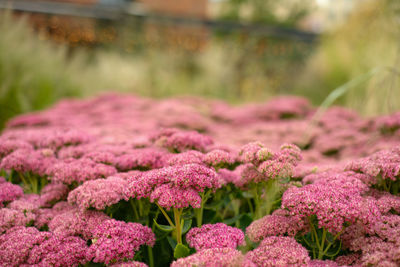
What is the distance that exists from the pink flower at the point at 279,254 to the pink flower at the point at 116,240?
49 centimetres

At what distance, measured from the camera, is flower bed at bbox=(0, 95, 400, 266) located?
1.39m

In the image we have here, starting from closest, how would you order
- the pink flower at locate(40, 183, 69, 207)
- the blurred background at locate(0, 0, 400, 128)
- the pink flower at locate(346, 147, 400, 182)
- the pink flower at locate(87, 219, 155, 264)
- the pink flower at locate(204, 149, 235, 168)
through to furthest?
the pink flower at locate(87, 219, 155, 264) → the pink flower at locate(346, 147, 400, 182) → the pink flower at locate(204, 149, 235, 168) → the pink flower at locate(40, 183, 69, 207) → the blurred background at locate(0, 0, 400, 128)

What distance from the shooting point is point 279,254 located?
4.32 feet

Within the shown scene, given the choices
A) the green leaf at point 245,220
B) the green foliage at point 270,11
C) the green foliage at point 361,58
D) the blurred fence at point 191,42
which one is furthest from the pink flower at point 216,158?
the green foliage at point 270,11

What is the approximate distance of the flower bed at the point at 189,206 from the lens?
54.6 inches

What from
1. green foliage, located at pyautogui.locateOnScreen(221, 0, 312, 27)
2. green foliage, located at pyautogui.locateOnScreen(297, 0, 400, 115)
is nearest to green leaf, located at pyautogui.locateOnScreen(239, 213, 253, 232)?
green foliage, located at pyautogui.locateOnScreen(297, 0, 400, 115)

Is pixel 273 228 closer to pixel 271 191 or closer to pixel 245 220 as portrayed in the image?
pixel 271 191

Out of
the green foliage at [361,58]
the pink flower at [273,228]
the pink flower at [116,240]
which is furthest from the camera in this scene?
the green foliage at [361,58]

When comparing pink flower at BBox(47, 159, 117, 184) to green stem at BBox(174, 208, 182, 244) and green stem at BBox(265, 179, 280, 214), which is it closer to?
green stem at BBox(174, 208, 182, 244)

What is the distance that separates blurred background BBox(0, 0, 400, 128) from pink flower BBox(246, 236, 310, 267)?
7.59 ft

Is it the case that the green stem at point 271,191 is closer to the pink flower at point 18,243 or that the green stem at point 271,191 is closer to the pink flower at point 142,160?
the pink flower at point 142,160

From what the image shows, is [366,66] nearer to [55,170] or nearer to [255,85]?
Answer: [255,85]

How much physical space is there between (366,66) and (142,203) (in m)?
6.17

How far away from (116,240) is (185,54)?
12677 millimetres
